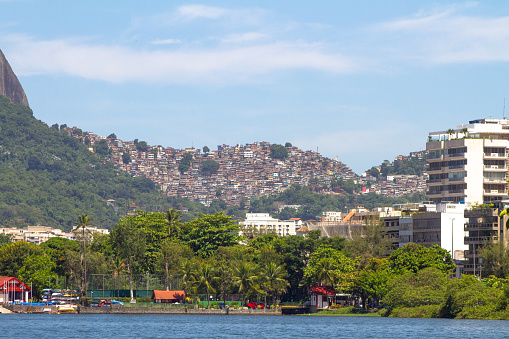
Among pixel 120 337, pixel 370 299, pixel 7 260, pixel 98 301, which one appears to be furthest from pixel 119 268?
pixel 120 337

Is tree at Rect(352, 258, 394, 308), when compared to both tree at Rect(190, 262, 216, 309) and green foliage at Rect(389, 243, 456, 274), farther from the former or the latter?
tree at Rect(190, 262, 216, 309)

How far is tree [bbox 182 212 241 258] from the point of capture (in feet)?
543

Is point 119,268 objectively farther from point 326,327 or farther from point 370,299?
point 326,327

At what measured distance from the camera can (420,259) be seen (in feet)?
423

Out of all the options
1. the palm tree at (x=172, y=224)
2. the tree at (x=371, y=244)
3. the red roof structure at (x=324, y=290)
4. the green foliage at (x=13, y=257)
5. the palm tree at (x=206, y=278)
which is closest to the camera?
the palm tree at (x=206, y=278)

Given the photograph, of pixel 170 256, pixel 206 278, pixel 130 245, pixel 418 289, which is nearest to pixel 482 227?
pixel 418 289

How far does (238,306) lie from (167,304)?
11.0m

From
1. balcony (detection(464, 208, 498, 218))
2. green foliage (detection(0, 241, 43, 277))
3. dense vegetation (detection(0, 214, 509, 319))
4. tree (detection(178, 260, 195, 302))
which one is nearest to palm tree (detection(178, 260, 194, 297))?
tree (detection(178, 260, 195, 302))

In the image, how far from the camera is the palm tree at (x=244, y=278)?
142 m

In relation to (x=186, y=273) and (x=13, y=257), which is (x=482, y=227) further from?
(x=13, y=257)

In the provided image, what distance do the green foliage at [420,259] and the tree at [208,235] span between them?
4161 centimetres

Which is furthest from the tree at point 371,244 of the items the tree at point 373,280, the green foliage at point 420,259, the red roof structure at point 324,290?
the green foliage at point 420,259

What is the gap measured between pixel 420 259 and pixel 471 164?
39.2 metres

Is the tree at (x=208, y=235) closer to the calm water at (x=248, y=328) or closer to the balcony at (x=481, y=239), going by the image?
the calm water at (x=248, y=328)
